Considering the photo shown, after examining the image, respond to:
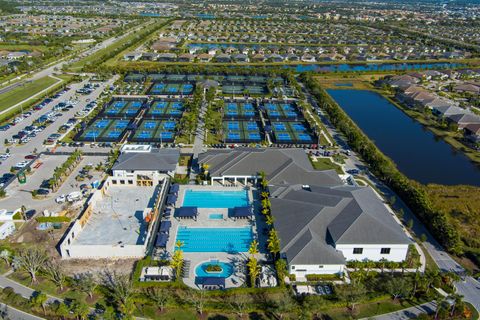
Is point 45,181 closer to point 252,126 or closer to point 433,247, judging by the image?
point 252,126

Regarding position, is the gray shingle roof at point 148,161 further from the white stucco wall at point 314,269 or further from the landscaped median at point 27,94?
the landscaped median at point 27,94

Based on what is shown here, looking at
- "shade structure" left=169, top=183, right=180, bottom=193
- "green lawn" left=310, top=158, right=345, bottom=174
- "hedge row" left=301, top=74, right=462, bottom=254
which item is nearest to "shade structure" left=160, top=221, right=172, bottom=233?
"shade structure" left=169, top=183, right=180, bottom=193

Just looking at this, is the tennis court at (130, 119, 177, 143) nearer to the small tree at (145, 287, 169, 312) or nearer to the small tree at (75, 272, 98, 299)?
the small tree at (75, 272, 98, 299)

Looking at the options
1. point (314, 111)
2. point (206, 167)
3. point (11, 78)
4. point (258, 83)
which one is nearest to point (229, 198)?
point (206, 167)

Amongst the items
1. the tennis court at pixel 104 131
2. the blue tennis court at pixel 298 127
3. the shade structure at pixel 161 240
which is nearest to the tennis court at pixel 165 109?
the tennis court at pixel 104 131

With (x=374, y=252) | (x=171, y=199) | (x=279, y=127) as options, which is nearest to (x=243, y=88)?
(x=279, y=127)

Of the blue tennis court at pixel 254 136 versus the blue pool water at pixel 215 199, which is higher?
the blue tennis court at pixel 254 136
